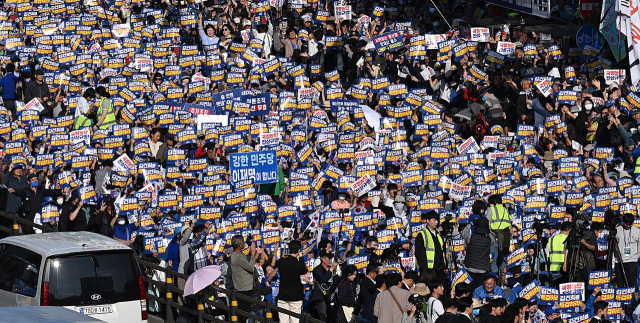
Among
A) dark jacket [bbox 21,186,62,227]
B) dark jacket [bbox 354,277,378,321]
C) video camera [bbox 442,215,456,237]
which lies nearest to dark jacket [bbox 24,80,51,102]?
Result: dark jacket [bbox 21,186,62,227]

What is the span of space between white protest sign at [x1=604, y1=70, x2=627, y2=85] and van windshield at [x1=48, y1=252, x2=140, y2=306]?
14.7m

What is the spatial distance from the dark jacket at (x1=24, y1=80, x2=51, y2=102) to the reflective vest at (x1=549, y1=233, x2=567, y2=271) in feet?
40.2

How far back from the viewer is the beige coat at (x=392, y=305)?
15.0 m

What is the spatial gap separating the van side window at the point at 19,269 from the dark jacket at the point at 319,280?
4751 mm

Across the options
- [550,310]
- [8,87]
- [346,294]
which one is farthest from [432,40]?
[346,294]

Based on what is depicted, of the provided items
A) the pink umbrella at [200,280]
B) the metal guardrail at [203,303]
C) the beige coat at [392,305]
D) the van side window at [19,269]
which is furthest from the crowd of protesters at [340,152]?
the van side window at [19,269]

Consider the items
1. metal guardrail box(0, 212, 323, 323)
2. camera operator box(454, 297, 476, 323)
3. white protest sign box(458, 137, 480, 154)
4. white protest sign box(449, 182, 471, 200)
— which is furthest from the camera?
white protest sign box(458, 137, 480, 154)

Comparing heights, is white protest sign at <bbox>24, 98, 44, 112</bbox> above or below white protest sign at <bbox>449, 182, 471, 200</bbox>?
above

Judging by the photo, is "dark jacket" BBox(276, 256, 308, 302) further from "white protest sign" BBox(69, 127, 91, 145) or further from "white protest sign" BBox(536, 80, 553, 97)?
"white protest sign" BBox(536, 80, 553, 97)

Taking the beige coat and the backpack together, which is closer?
the beige coat

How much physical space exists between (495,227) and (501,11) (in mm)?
12405

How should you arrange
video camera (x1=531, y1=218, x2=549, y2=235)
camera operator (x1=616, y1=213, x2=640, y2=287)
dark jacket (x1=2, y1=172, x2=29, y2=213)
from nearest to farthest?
video camera (x1=531, y1=218, x2=549, y2=235) → camera operator (x1=616, y1=213, x2=640, y2=287) → dark jacket (x1=2, y1=172, x2=29, y2=213)

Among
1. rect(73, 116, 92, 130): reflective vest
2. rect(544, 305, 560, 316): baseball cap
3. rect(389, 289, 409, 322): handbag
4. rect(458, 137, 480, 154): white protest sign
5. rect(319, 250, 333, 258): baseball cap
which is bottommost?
rect(544, 305, 560, 316): baseball cap

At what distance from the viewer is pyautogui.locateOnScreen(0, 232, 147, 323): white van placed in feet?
45.1
